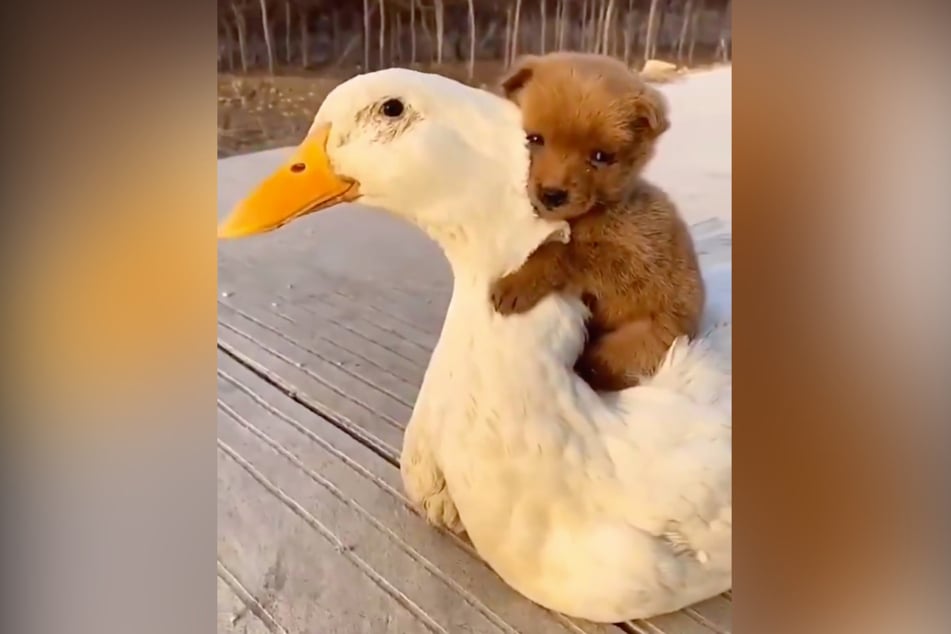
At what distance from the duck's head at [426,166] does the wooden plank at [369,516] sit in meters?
0.22

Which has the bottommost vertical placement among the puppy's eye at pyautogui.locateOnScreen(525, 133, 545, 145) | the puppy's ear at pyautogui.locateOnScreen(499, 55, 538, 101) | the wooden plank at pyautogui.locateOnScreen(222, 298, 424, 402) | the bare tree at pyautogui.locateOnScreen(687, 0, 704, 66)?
the wooden plank at pyautogui.locateOnScreen(222, 298, 424, 402)

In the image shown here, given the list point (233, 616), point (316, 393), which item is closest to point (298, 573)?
point (233, 616)

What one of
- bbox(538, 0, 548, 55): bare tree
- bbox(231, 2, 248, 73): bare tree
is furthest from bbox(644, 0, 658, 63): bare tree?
bbox(231, 2, 248, 73): bare tree

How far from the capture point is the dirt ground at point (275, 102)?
106cm

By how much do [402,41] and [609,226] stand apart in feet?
0.99

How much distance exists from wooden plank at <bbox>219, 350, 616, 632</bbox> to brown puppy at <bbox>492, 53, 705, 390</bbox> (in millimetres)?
239

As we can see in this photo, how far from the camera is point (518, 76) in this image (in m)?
1.04

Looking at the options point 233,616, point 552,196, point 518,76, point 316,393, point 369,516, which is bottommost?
point 233,616

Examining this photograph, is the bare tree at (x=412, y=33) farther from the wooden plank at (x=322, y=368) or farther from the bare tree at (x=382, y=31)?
the wooden plank at (x=322, y=368)

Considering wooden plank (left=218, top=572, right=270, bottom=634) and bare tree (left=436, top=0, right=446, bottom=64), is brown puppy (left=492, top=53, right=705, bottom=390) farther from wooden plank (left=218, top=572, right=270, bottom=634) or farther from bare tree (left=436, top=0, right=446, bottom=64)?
wooden plank (left=218, top=572, right=270, bottom=634)

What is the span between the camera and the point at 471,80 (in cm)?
105

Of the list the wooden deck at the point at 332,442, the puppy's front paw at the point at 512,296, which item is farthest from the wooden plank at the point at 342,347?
the puppy's front paw at the point at 512,296

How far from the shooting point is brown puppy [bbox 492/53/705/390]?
3.28 ft

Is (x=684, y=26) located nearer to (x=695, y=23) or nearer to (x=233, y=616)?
(x=695, y=23)
